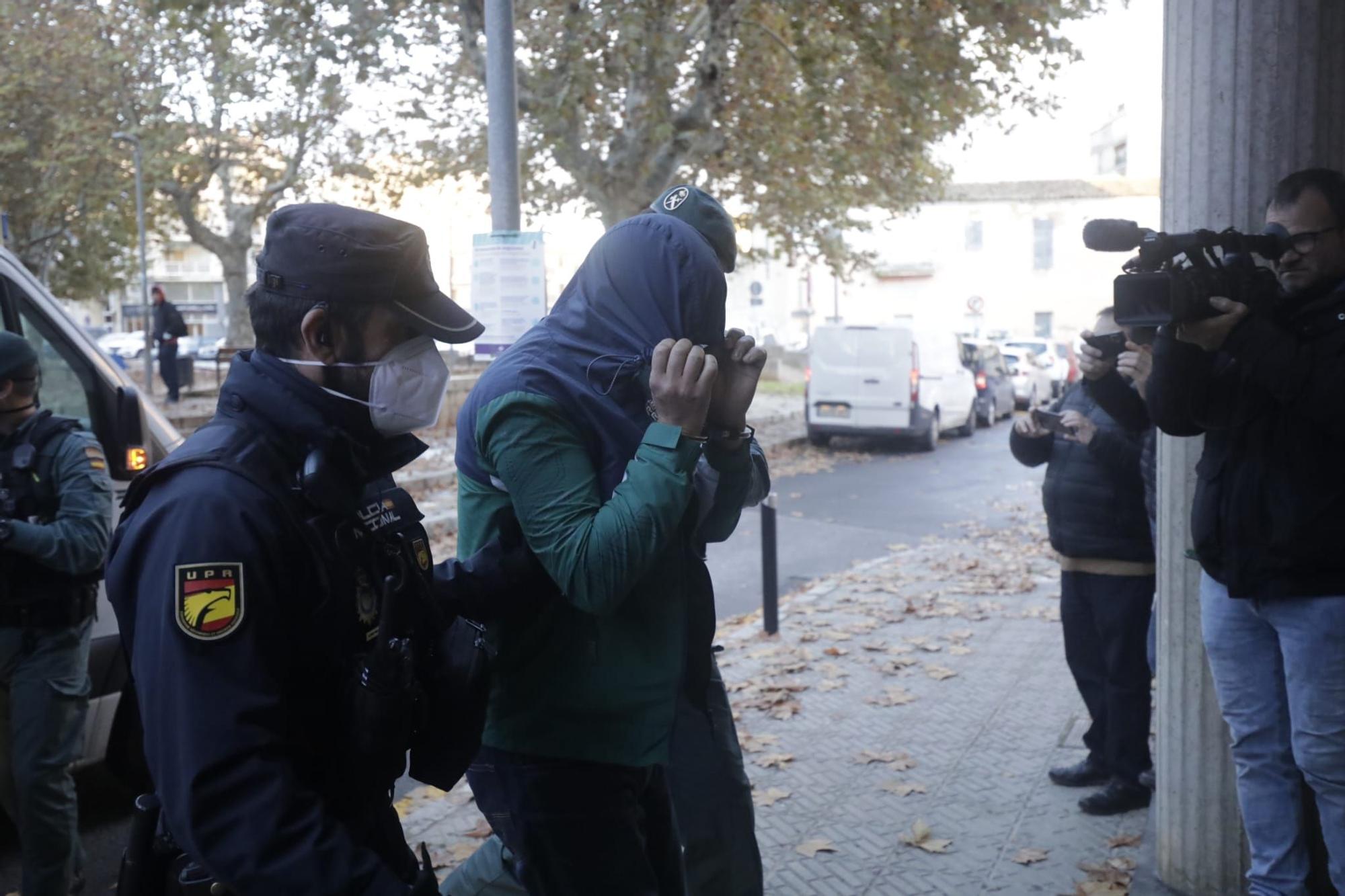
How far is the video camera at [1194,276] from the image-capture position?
2.84 m

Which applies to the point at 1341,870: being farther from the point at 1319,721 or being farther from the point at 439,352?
the point at 439,352

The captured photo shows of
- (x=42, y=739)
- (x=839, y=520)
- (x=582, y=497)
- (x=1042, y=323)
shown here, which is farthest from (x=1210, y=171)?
(x=1042, y=323)

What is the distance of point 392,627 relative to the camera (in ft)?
5.88

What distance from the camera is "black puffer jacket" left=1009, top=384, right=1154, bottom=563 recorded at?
4.50 m

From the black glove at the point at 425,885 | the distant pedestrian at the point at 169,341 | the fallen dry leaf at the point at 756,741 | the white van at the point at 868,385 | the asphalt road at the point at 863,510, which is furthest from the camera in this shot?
the distant pedestrian at the point at 169,341

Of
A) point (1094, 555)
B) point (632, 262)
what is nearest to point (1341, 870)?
point (1094, 555)

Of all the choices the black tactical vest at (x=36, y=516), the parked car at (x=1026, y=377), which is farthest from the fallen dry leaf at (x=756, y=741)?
the parked car at (x=1026, y=377)

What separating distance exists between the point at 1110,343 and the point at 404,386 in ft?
9.14

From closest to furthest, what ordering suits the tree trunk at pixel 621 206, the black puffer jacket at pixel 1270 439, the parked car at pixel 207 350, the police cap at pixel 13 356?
the black puffer jacket at pixel 1270 439 → the police cap at pixel 13 356 → the tree trunk at pixel 621 206 → the parked car at pixel 207 350

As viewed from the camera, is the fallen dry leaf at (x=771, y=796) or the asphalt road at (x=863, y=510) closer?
the fallen dry leaf at (x=771, y=796)

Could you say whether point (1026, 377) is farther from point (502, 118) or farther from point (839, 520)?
point (502, 118)

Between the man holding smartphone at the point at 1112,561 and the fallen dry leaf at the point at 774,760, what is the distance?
4.18 feet

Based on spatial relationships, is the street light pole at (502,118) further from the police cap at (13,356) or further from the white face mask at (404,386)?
the white face mask at (404,386)

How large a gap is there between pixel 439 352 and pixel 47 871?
2541 millimetres
